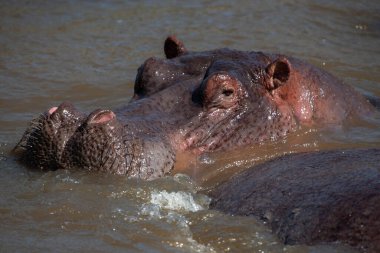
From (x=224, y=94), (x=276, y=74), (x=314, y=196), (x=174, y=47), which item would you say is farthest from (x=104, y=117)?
(x=174, y=47)

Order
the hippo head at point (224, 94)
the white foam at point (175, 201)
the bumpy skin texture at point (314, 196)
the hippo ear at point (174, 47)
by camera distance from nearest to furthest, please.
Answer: the bumpy skin texture at point (314, 196) < the white foam at point (175, 201) < the hippo head at point (224, 94) < the hippo ear at point (174, 47)

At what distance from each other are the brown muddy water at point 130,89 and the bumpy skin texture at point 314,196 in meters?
0.09

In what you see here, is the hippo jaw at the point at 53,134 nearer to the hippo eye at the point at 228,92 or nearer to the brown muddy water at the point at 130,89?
the brown muddy water at the point at 130,89

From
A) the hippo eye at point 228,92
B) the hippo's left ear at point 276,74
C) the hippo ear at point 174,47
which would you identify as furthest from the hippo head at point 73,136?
the hippo ear at point 174,47

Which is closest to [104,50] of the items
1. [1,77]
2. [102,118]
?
[1,77]

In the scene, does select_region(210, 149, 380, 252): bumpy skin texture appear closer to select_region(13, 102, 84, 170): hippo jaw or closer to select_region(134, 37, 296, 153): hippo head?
select_region(134, 37, 296, 153): hippo head

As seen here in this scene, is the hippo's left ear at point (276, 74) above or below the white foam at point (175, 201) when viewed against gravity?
above

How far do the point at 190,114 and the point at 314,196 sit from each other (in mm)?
1990

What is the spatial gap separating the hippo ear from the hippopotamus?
0.01 meters

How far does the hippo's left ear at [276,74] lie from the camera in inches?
260

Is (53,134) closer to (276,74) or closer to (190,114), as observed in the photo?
(190,114)

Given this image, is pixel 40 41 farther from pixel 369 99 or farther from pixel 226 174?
pixel 226 174

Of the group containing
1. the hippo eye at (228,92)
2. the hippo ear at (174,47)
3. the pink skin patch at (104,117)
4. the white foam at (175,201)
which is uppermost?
the hippo ear at (174,47)

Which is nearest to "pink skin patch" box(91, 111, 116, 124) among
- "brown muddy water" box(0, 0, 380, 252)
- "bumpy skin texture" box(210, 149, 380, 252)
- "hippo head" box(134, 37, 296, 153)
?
"brown muddy water" box(0, 0, 380, 252)
